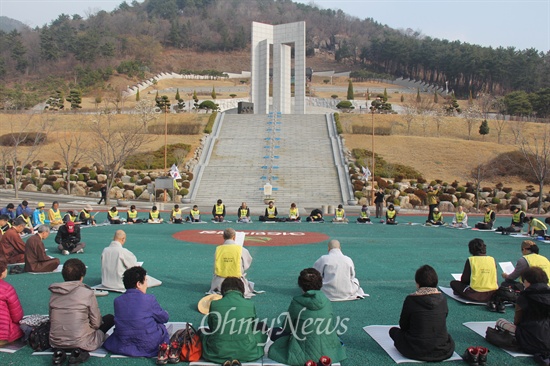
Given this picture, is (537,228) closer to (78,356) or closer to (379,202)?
(379,202)

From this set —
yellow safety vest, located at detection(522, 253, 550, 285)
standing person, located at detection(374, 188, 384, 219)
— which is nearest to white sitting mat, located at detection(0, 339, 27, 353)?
yellow safety vest, located at detection(522, 253, 550, 285)

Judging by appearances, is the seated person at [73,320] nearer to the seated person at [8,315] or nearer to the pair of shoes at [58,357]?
the pair of shoes at [58,357]

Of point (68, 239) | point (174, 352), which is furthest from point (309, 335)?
point (68, 239)

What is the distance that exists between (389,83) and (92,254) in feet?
350

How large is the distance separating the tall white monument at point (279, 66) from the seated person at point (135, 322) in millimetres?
48951

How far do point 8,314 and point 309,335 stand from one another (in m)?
3.84

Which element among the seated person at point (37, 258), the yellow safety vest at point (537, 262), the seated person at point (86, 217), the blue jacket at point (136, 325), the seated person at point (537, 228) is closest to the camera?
the blue jacket at point (136, 325)

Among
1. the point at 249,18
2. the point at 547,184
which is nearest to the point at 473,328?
the point at 547,184

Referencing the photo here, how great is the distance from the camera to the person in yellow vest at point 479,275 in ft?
28.4

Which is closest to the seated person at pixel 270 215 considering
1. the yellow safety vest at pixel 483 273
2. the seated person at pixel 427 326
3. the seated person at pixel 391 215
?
the seated person at pixel 391 215

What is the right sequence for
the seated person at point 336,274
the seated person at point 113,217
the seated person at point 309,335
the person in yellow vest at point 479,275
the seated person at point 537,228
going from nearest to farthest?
the seated person at point 309,335
the person in yellow vest at point 479,275
the seated person at point 336,274
the seated person at point 537,228
the seated person at point 113,217

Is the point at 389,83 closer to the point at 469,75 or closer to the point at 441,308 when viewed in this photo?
the point at 469,75

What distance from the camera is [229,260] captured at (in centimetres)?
899

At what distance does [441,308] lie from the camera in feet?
20.6
